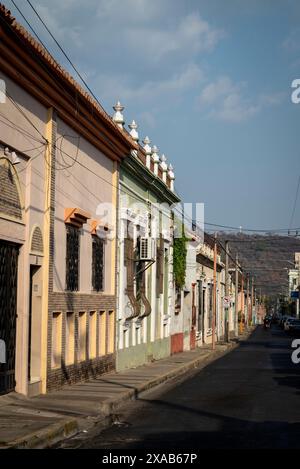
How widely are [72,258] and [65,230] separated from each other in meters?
0.92

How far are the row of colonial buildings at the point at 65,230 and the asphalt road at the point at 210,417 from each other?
223 cm

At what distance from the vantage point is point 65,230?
19.2 meters

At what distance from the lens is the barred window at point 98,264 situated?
22188 mm

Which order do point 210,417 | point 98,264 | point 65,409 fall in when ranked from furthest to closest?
point 98,264 → point 65,409 → point 210,417

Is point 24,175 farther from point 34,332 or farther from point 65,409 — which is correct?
point 65,409

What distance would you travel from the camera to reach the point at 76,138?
19906 millimetres

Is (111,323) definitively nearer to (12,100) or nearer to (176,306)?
(12,100)

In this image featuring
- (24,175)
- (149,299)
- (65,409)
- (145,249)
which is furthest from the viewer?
(149,299)

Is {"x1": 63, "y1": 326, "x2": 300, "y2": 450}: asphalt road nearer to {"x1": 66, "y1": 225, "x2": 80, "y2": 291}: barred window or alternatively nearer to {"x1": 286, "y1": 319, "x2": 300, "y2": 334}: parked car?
{"x1": 66, "y1": 225, "x2": 80, "y2": 291}: barred window

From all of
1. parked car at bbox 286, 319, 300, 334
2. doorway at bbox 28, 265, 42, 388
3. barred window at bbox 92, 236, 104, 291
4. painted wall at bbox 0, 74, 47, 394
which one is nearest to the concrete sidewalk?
doorway at bbox 28, 265, 42, 388

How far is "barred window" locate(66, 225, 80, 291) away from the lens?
19.4m

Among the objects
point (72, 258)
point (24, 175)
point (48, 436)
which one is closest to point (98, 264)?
point (72, 258)

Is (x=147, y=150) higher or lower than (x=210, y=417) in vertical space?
higher

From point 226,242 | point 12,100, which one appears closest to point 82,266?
point 12,100
